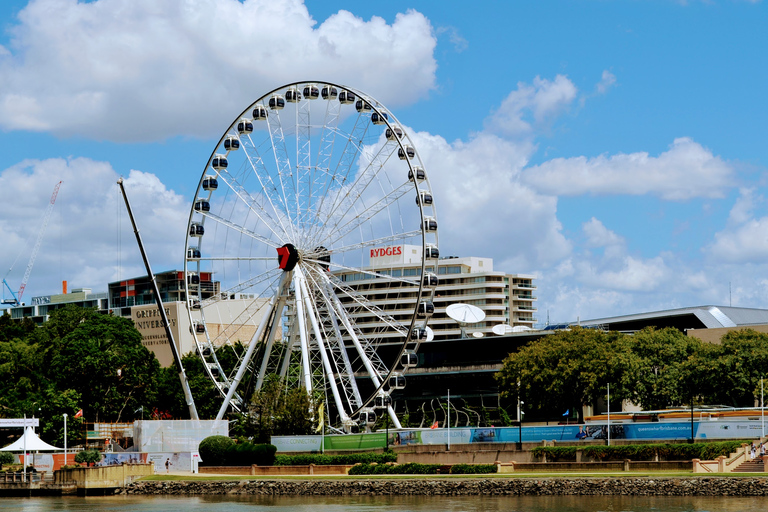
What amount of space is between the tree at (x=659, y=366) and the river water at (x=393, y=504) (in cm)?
4468

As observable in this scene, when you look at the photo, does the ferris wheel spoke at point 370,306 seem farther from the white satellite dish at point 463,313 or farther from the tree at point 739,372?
the white satellite dish at point 463,313

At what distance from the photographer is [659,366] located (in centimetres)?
12144

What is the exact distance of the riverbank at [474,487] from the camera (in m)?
71.6

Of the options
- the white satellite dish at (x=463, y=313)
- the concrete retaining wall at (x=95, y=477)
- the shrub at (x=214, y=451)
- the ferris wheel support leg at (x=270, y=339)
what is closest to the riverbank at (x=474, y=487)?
the concrete retaining wall at (x=95, y=477)

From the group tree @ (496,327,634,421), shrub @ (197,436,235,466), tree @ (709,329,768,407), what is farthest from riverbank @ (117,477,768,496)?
tree @ (496,327,634,421)

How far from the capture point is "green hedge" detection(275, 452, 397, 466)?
89.9 m

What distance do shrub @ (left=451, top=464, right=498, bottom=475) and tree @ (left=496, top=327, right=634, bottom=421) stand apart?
121ft

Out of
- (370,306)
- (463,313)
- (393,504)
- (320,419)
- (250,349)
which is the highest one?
(463,313)

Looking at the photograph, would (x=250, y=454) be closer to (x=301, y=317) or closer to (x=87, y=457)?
(x=301, y=317)

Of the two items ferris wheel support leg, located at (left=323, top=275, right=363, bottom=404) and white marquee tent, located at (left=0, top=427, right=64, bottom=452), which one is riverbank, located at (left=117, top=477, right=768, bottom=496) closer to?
white marquee tent, located at (left=0, top=427, right=64, bottom=452)

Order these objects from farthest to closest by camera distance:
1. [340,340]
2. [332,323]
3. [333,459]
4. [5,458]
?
[332,323], [5,458], [340,340], [333,459]

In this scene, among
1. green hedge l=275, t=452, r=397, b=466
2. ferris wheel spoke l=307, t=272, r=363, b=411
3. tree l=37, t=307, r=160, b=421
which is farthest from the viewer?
tree l=37, t=307, r=160, b=421

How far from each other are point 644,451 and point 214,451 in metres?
36.9

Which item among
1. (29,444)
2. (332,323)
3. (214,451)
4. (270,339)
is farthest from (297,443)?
(29,444)
